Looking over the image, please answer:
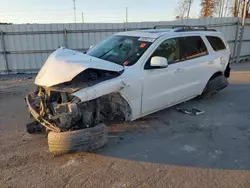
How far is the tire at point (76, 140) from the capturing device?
3414mm

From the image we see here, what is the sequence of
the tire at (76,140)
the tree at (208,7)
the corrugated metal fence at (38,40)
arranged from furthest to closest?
the tree at (208,7)
the corrugated metal fence at (38,40)
the tire at (76,140)

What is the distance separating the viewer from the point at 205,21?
1241cm

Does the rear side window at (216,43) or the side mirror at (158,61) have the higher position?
the rear side window at (216,43)

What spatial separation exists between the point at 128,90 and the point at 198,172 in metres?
1.70

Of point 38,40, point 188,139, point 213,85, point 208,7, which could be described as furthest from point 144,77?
point 208,7

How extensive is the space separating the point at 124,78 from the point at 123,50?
38.0 inches

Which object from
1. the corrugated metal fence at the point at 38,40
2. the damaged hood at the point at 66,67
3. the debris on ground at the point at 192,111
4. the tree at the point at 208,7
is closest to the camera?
the damaged hood at the point at 66,67

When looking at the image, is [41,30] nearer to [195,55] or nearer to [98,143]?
[195,55]

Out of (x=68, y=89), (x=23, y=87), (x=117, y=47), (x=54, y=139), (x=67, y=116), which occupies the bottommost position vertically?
(x=23, y=87)

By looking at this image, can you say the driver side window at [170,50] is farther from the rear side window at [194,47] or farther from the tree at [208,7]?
the tree at [208,7]

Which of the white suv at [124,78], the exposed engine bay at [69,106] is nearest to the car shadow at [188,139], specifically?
the white suv at [124,78]

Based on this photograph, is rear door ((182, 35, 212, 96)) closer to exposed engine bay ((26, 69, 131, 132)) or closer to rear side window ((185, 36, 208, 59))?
rear side window ((185, 36, 208, 59))

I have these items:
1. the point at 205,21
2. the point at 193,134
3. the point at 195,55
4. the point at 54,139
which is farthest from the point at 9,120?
the point at 205,21

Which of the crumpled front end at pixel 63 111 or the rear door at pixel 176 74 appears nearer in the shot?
the crumpled front end at pixel 63 111
